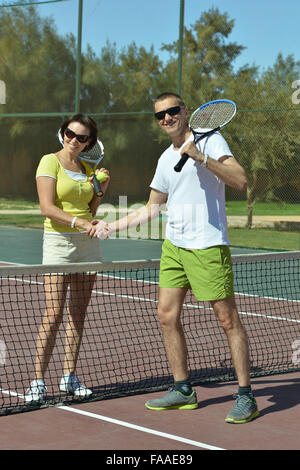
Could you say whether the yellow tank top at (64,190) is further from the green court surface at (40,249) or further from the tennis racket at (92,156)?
the green court surface at (40,249)

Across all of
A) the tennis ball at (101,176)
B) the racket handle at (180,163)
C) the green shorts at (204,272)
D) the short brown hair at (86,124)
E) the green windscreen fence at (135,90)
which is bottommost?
the green shorts at (204,272)

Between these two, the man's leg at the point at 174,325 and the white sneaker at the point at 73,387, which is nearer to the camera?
the man's leg at the point at 174,325

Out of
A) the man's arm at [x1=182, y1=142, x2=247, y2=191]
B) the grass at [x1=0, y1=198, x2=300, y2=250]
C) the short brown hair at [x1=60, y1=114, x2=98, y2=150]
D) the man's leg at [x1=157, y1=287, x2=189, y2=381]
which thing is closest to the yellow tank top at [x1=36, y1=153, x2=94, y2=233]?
the short brown hair at [x1=60, y1=114, x2=98, y2=150]

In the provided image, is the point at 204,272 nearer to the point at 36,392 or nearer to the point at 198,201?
the point at 198,201

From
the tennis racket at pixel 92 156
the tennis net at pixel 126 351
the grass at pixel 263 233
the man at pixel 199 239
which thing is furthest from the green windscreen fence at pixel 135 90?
the man at pixel 199 239

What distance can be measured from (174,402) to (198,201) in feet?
4.00

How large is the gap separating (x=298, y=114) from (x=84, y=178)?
10.4m

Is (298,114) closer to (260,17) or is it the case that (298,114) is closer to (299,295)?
(260,17)

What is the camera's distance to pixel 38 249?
1498 centimetres

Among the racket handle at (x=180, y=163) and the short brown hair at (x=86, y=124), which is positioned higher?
the short brown hair at (x=86, y=124)

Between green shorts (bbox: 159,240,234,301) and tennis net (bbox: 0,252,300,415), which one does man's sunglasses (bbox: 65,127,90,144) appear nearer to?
tennis net (bbox: 0,252,300,415)

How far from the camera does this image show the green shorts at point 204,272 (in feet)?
15.7

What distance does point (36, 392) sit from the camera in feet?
16.6

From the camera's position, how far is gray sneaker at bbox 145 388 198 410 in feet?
16.4
